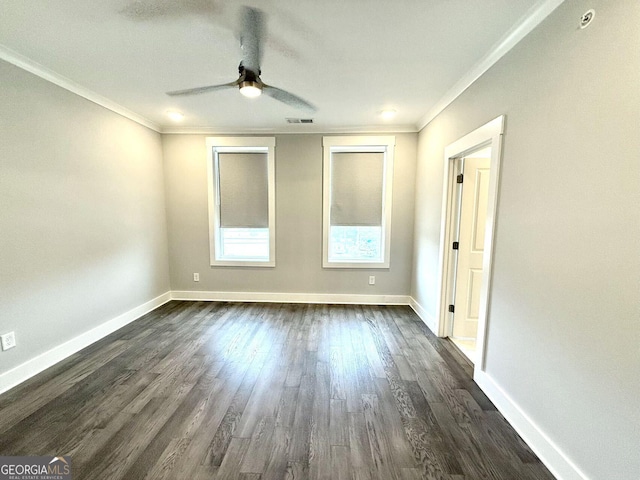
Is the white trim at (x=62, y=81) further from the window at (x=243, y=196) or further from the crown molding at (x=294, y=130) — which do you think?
the window at (x=243, y=196)

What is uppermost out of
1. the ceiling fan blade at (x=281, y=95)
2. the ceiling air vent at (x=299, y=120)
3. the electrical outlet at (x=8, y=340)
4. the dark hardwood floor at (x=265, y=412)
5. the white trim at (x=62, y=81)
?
the ceiling air vent at (x=299, y=120)

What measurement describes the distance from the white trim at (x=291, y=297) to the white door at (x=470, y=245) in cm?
109

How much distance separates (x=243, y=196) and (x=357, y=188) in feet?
5.78

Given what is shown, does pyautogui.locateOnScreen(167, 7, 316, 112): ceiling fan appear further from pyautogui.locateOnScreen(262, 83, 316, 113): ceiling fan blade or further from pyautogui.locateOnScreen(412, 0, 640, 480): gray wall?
pyautogui.locateOnScreen(412, 0, 640, 480): gray wall

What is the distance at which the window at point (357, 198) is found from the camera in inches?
148

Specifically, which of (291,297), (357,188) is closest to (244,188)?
(357,188)

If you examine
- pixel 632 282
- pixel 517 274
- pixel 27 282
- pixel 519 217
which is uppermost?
pixel 519 217

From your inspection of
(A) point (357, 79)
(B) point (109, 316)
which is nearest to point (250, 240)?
(B) point (109, 316)

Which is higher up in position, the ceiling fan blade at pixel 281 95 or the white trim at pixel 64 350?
the ceiling fan blade at pixel 281 95

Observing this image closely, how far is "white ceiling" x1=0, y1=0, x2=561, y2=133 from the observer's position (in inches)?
59.7

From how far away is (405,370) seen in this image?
89.2 inches

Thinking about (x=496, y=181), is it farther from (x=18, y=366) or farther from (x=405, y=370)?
(x=18, y=366)

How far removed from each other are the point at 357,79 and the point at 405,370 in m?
2.67

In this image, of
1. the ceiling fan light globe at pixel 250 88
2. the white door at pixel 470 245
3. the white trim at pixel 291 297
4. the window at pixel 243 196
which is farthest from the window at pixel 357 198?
the ceiling fan light globe at pixel 250 88
